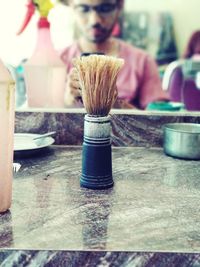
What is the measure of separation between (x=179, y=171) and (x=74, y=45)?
1.60 meters

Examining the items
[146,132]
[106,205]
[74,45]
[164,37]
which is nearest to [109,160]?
[106,205]

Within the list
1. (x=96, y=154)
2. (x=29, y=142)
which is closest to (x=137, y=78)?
(x=29, y=142)

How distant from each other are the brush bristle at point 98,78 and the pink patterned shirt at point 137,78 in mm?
1393

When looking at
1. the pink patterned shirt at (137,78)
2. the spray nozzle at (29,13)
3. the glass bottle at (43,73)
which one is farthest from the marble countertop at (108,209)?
the pink patterned shirt at (137,78)

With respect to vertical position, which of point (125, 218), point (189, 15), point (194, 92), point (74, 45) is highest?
point (189, 15)

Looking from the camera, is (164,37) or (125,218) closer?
(125,218)

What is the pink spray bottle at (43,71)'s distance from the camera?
1.61m

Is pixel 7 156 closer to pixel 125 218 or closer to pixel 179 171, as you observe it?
pixel 125 218

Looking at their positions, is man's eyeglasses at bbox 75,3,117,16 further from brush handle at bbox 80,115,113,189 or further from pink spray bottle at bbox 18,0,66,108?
brush handle at bbox 80,115,113,189

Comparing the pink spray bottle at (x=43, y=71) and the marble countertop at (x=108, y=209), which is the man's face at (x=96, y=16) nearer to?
the pink spray bottle at (x=43, y=71)

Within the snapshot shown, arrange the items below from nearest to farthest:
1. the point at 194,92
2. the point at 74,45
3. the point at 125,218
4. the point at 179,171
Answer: the point at 125,218 → the point at 179,171 → the point at 194,92 → the point at 74,45

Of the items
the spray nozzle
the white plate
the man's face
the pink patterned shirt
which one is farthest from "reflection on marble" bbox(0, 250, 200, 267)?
the man's face

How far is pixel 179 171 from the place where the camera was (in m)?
1.15

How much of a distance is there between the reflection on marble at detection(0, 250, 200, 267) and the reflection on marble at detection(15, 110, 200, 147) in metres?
0.76
